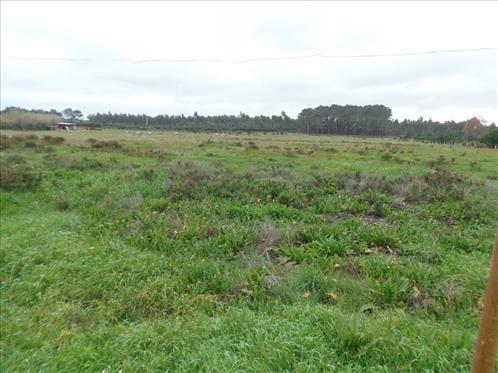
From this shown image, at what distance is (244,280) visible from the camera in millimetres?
4367

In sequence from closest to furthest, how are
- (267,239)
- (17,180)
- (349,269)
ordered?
(349,269) < (267,239) < (17,180)

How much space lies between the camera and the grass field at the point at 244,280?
2.92 metres

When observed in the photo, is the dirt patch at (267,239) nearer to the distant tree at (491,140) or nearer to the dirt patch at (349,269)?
the dirt patch at (349,269)

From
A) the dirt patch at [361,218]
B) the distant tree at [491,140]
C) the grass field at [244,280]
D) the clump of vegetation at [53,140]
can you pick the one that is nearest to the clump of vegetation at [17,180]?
the grass field at [244,280]

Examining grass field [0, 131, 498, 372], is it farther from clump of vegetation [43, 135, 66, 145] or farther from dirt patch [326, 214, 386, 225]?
clump of vegetation [43, 135, 66, 145]

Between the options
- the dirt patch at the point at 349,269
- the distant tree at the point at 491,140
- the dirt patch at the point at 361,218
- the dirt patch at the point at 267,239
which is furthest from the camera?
the distant tree at the point at 491,140

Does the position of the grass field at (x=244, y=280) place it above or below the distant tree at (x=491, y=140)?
below

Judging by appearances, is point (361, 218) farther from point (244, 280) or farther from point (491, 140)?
point (491, 140)

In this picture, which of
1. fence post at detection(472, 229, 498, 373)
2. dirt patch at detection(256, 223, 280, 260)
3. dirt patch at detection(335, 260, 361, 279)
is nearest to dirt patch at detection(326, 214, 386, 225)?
dirt patch at detection(256, 223, 280, 260)

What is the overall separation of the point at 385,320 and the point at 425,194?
6576 millimetres

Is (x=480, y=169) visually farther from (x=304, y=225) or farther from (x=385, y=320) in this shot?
(x=385, y=320)

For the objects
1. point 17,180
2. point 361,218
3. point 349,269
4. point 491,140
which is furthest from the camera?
point 491,140

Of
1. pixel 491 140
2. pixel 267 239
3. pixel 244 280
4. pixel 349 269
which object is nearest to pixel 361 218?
pixel 267 239

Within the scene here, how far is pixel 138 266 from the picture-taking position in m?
4.77
